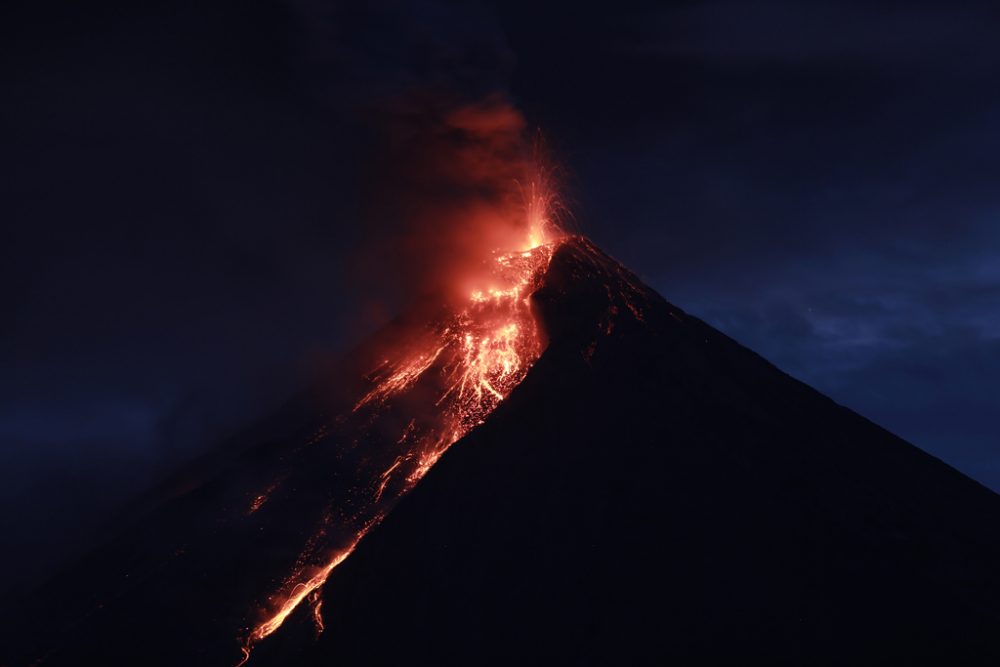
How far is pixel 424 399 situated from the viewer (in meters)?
42.6

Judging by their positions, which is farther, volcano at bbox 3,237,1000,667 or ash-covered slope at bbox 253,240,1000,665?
volcano at bbox 3,237,1000,667

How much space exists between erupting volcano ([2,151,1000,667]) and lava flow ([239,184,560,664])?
131mm

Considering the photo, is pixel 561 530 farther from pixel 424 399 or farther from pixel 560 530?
pixel 424 399

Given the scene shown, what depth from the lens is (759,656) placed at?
28312 millimetres

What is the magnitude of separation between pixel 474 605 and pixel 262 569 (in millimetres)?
8163

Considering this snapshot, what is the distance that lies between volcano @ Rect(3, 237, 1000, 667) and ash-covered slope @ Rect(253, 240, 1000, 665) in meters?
0.09

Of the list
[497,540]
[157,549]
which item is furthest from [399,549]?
[157,549]

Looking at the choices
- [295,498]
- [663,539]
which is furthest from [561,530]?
[295,498]

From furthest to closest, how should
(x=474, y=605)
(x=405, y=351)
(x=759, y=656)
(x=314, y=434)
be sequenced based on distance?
(x=405, y=351) → (x=314, y=434) → (x=474, y=605) → (x=759, y=656)

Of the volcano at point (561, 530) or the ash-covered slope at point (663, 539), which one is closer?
the ash-covered slope at point (663, 539)

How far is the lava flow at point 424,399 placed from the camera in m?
34.8

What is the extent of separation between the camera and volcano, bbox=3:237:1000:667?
30.0 m

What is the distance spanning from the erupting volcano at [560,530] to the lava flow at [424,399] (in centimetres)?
13

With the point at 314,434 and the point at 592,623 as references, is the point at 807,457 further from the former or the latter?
the point at 314,434
